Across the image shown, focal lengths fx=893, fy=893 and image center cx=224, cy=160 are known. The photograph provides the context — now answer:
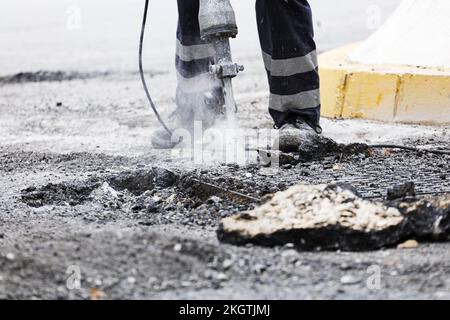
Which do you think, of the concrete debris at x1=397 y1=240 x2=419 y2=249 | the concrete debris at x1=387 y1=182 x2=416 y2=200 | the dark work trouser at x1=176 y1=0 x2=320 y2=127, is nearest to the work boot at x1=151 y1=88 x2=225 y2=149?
the dark work trouser at x1=176 y1=0 x2=320 y2=127

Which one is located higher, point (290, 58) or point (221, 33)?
point (221, 33)

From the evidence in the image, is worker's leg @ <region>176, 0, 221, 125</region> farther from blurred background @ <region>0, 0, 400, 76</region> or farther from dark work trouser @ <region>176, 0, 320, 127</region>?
blurred background @ <region>0, 0, 400, 76</region>

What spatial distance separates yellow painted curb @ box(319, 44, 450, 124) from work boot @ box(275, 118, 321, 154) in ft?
2.53

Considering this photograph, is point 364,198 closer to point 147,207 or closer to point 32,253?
point 147,207

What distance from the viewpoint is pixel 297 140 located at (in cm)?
367

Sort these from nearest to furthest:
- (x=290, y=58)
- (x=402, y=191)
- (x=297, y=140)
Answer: (x=402, y=191), (x=297, y=140), (x=290, y=58)

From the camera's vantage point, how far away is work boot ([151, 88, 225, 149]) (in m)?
4.12

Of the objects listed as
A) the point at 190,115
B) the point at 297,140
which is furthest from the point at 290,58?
the point at 190,115

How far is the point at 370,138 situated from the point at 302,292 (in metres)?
2.14

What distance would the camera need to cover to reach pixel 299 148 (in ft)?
11.7

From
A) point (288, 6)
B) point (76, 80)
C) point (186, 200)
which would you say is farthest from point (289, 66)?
point (76, 80)

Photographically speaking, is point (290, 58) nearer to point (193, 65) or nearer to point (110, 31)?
point (193, 65)

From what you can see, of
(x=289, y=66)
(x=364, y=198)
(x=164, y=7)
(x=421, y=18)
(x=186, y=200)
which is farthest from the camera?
(x=164, y=7)

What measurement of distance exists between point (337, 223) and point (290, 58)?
1.56 m
